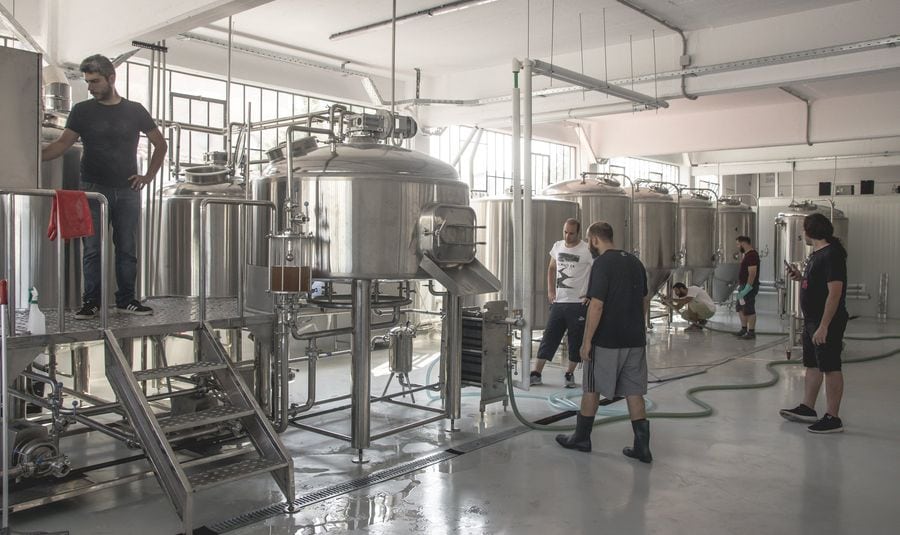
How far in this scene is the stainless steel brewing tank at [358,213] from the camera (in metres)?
4.73

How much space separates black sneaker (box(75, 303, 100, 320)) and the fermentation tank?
1.65 meters

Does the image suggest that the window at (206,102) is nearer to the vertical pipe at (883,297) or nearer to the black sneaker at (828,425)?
the black sneaker at (828,425)

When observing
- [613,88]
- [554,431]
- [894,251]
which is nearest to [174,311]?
[554,431]

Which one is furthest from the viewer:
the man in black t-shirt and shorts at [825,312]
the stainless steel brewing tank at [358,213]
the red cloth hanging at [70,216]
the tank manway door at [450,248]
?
the man in black t-shirt and shorts at [825,312]

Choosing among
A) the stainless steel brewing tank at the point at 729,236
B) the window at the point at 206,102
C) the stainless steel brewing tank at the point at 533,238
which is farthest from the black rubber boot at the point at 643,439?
the stainless steel brewing tank at the point at 729,236

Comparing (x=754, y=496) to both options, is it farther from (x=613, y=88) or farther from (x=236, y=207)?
(x=613, y=88)

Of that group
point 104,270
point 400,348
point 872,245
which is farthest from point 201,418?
point 872,245

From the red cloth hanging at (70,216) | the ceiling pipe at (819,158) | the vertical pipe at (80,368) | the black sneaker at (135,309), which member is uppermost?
the ceiling pipe at (819,158)

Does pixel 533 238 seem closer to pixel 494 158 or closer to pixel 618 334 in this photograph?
pixel 618 334

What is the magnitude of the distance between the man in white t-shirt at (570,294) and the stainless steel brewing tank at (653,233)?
4.16 meters

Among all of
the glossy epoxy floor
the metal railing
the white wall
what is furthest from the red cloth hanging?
the white wall

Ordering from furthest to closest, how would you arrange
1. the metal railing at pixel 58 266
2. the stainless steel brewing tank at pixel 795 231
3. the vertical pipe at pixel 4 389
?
1. the stainless steel brewing tank at pixel 795 231
2. the metal railing at pixel 58 266
3. the vertical pipe at pixel 4 389

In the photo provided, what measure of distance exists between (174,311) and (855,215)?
14.5m

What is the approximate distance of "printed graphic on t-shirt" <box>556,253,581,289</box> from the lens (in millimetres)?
6820
